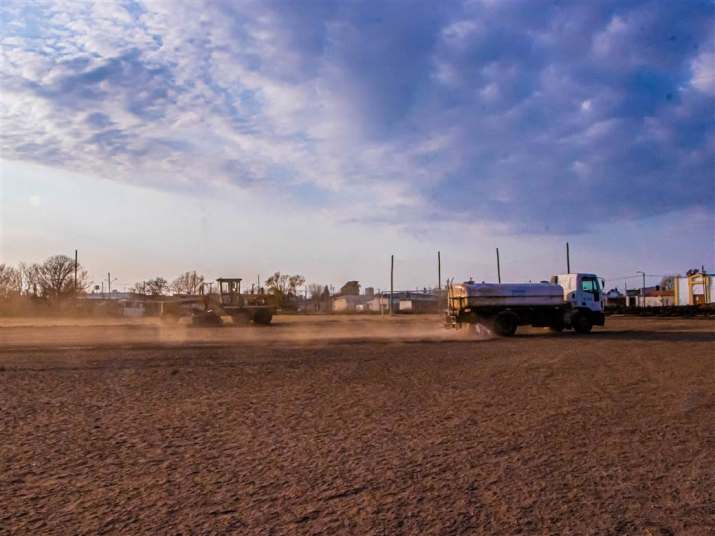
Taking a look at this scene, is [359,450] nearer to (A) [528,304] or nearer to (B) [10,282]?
(A) [528,304]

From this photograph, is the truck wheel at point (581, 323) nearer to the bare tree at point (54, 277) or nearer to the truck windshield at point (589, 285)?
the truck windshield at point (589, 285)

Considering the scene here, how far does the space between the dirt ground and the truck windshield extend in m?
14.8

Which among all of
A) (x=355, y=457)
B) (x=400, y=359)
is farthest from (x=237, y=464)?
(x=400, y=359)

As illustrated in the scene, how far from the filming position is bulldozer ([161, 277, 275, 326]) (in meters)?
40.3

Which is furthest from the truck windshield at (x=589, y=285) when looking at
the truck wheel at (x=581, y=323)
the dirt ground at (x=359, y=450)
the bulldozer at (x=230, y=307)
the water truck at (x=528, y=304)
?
the bulldozer at (x=230, y=307)

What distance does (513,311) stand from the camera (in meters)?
30.8

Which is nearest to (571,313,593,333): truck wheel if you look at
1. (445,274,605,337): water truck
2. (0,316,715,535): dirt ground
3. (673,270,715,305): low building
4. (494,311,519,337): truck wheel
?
(445,274,605,337): water truck

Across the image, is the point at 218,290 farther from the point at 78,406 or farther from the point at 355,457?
the point at 355,457

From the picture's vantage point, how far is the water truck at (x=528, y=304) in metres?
30.6

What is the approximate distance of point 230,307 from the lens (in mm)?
41438

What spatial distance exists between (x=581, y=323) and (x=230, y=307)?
20.3 metres

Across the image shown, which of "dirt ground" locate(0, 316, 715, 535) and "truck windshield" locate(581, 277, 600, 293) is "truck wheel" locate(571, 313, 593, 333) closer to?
"truck windshield" locate(581, 277, 600, 293)

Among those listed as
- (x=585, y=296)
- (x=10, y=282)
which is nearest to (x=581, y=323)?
(x=585, y=296)

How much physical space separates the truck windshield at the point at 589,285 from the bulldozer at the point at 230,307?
18.9m
